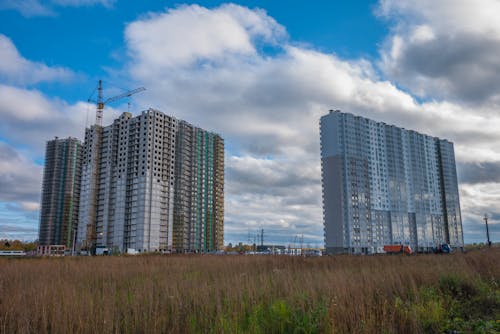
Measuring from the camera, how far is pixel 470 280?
35.2ft

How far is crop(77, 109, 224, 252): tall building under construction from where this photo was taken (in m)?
96.8

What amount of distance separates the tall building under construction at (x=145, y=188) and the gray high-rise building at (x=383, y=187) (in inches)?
1565

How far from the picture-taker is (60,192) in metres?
134

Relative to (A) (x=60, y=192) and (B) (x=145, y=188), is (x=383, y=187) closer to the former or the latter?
(B) (x=145, y=188)

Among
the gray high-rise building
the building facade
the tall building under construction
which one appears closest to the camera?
the tall building under construction

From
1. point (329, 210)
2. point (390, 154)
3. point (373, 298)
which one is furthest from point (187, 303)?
point (390, 154)

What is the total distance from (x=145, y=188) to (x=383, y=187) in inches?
2844

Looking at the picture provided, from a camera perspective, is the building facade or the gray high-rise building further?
the building facade

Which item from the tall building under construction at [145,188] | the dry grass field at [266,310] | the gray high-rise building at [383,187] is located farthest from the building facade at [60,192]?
the dry grass field at [266,310]

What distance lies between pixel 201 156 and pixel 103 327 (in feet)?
380

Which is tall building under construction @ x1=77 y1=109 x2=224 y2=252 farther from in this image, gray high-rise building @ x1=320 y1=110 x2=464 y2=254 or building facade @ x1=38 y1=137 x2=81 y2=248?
gray high-rise building @ x1=320 y1=110 x2=464 y2=254

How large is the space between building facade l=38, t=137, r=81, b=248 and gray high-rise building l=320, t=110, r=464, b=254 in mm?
86986

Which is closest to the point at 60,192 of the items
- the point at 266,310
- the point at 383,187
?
the point at 383,187

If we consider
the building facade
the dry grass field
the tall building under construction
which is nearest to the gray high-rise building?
the tall building under construction
